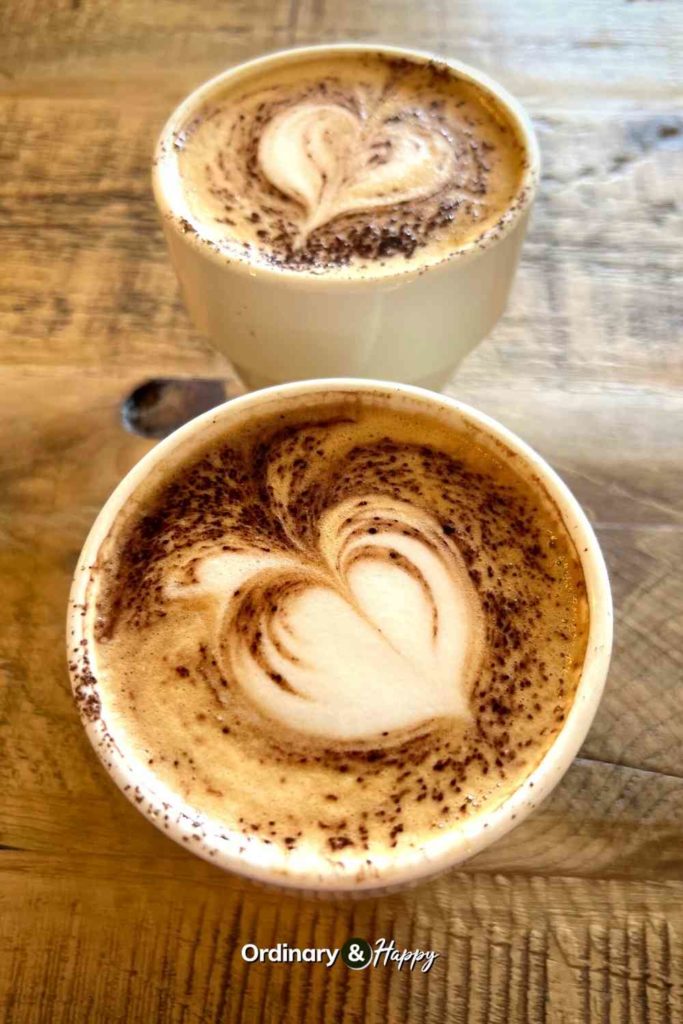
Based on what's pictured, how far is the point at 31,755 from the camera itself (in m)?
0.88

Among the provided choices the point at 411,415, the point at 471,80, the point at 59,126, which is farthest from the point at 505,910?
Answer: the point at 59,126

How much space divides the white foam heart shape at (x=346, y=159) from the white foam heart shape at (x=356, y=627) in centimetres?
41

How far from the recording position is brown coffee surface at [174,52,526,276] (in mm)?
959

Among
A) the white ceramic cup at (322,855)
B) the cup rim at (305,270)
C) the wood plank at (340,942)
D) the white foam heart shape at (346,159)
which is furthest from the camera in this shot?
the white foam heart shape at (346,159)

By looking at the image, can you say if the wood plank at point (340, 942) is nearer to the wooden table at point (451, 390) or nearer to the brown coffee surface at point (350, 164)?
the wooden table at point (451, 390)

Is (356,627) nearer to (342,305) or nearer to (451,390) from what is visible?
(342,305)

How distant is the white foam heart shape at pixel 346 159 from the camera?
1.00 m

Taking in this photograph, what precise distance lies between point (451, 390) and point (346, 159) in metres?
0.30

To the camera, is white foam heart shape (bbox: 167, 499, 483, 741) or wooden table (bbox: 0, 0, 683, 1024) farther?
wooden table (bbox: 0, 0, 683, 1024)

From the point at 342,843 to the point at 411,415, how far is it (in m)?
0.37

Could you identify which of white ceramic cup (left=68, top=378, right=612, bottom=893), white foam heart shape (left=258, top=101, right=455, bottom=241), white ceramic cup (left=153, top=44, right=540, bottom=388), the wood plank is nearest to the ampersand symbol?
the wood plank

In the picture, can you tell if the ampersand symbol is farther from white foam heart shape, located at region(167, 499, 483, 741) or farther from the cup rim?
the cup rim

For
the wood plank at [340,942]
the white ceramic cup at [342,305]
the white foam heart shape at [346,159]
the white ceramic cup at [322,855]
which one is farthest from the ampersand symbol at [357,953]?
the white foam heart shape at [346,159]

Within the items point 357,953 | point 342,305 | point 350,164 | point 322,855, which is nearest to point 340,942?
point 357,953
